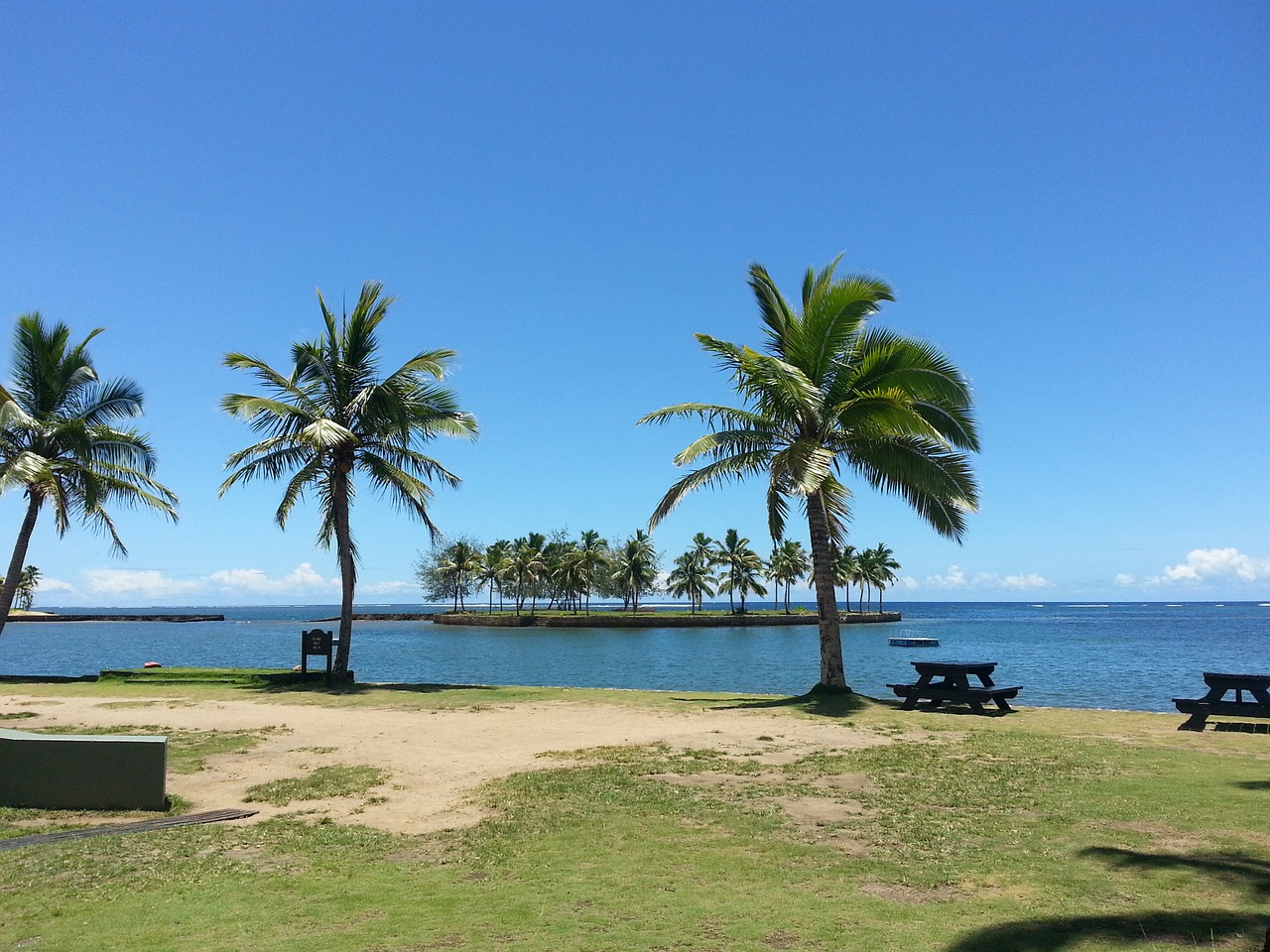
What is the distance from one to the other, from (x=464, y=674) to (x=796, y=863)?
34.7m

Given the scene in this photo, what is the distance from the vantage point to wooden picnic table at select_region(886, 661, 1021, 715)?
619 inches

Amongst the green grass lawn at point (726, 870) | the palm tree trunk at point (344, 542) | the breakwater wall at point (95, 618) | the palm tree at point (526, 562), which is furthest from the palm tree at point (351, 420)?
the breakwater wall at point (95, 618)

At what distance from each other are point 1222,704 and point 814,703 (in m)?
6.60

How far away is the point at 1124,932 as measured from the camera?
4.94 m

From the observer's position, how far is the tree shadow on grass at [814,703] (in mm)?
15611

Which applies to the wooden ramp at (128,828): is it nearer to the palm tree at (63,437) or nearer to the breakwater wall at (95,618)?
the palm tree at (63,437)

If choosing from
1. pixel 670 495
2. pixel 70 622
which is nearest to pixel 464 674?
pixel 670 495

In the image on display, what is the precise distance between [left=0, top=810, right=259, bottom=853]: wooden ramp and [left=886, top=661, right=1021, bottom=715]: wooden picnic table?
11.7m

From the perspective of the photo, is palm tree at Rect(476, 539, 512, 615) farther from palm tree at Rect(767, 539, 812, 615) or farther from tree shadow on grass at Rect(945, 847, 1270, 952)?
tree shadow on grass at Rect(945, 847, 1270, 952)

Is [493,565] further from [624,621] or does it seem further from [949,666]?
[949,666]

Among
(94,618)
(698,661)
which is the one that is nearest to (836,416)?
(698,661)

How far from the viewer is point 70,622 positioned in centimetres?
14288

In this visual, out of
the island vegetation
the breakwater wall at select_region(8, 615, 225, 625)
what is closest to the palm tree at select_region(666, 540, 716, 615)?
the island vegetation

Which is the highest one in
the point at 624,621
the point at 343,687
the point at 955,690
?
the point at 624,621
